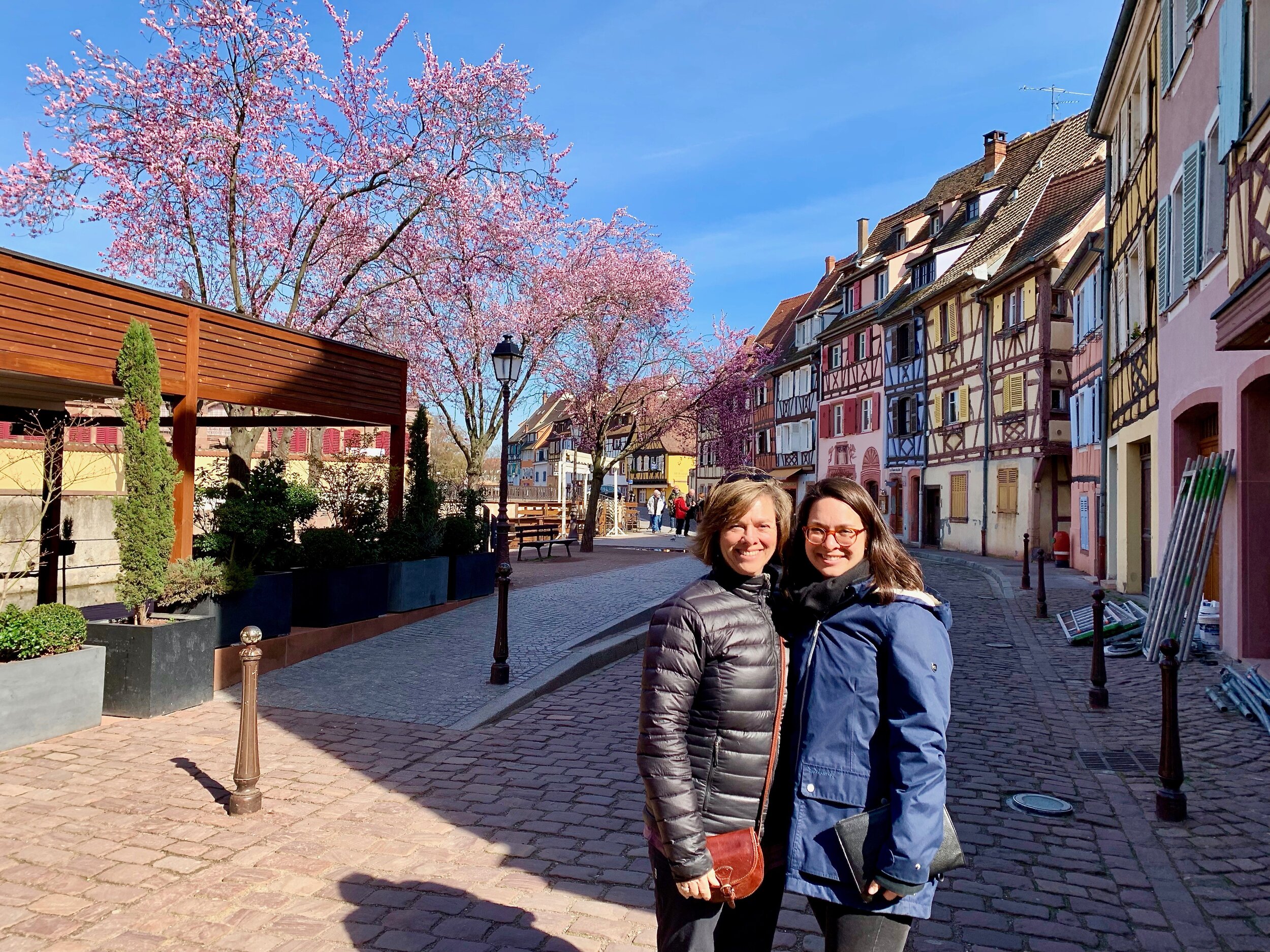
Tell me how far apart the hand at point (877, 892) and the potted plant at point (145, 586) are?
583cm

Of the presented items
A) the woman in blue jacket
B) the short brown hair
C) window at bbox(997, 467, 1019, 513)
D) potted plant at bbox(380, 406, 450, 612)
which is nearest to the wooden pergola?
potted plant at bbox(380, 406, 450, 612)

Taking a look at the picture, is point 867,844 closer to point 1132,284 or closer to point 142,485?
point 142,485

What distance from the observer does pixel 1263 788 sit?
211 inches

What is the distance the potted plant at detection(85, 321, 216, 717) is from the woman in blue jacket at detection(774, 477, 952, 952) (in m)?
5.66

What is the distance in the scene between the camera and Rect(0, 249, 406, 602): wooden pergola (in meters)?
6.82

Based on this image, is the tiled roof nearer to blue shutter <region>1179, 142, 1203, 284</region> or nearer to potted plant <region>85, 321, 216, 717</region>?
blue shutter <region>1179, 142, 1203, 284</region>

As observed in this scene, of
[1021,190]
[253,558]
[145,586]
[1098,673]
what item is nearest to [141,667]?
[145,586]

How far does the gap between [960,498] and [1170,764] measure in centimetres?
2536

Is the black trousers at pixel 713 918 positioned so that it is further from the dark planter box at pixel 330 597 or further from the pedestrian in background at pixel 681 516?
the pedestrian in background at pixel 681 516

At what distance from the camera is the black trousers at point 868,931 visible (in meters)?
2.24

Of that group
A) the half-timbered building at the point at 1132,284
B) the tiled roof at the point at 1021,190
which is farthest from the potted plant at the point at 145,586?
the tiled roof at the point at 1021,190

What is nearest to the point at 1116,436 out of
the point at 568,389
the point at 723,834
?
the point at 568,389

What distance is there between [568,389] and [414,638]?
1747 centimetres

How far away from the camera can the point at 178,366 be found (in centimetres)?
809
